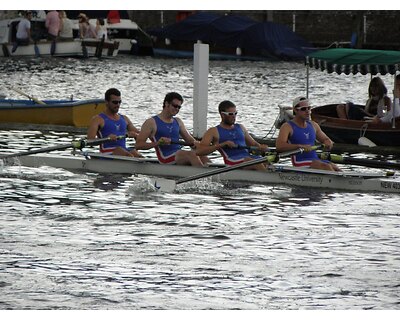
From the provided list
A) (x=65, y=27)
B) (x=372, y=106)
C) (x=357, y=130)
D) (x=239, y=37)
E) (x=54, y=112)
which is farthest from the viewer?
(x=65, y=27)

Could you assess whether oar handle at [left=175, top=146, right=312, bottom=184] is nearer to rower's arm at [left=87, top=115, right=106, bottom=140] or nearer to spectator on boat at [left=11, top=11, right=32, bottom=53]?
rower's arm at [left=87, top=115, right=106, bottom=140]

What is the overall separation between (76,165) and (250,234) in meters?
5.89

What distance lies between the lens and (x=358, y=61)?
80.0 feet

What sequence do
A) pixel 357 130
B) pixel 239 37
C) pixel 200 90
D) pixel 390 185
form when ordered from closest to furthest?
1. pixel 390 185
2. pixel 357 130
3. pixel 200 90
4. pixel 239 37

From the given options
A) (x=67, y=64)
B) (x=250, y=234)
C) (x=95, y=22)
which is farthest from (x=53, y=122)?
(x=95, y=22)

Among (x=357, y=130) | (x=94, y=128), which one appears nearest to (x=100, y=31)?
(x=357, y=130)

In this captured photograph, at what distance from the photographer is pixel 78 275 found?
41.5 ft

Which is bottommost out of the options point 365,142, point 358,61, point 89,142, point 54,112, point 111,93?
point 365,142

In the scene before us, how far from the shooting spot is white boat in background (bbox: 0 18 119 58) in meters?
50.7

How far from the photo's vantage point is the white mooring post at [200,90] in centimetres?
2477

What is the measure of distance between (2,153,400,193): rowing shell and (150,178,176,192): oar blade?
89 centimetres

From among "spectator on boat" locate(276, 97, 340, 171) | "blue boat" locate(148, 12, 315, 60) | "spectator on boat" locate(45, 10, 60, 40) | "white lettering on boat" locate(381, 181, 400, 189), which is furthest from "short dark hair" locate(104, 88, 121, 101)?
"spectator on boat" locate(45, 10, 60, 40)

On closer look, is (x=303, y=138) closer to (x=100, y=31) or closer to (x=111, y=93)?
(x=111, y=93)

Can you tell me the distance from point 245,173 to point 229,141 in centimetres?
63
